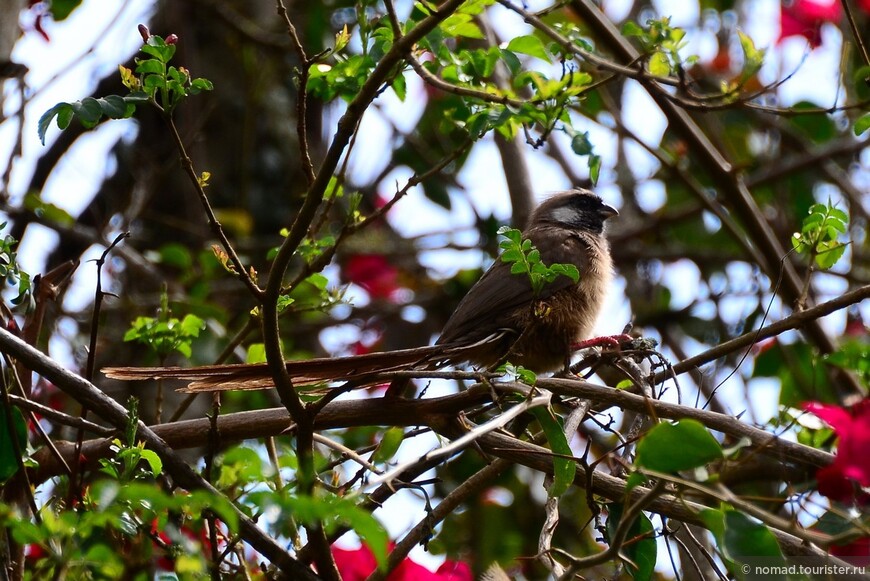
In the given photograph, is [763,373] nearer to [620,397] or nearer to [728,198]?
[728,198]

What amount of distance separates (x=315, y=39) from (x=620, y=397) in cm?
440

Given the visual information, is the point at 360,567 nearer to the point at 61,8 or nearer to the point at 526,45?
the point at 526,45

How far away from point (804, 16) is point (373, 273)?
315cm

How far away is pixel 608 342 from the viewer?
3.92 m

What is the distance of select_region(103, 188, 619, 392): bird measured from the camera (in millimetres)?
3160

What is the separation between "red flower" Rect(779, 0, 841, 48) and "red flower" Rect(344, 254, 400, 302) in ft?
9.67

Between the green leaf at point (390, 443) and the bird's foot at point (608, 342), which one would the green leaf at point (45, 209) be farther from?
the green leaf at point (390, 443)

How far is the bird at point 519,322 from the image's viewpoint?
3.16m

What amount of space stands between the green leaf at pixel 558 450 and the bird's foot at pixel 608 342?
82cm

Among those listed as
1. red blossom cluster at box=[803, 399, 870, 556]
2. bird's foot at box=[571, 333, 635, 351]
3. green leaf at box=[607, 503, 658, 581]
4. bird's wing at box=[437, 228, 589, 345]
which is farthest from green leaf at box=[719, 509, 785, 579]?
bird's wing at box=[437, 228, 589, 345]

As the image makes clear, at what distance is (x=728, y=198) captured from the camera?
4.74m

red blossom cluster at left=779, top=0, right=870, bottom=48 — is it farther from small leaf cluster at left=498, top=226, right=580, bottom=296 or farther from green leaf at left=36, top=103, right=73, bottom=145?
green leaf at left=36, top=103, right=73, bottom=145

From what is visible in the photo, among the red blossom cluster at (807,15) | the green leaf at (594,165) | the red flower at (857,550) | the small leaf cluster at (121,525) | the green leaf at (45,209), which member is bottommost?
the small leaf cluster at (121,525)

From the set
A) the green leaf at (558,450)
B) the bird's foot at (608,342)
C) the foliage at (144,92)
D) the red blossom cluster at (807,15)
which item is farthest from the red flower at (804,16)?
the foliage at (144,92)
